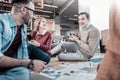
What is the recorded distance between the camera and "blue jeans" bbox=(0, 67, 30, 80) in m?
1.39

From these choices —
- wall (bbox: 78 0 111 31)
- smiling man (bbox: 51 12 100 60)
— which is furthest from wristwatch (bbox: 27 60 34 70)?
wall (bbox: 78 0 111 31)

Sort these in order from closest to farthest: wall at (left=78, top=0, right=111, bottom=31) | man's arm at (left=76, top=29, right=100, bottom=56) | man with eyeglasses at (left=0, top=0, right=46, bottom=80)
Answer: man with eyeglasses at (left=0, top=0, right=46, bottom=80)
man's arm at (left=76, top=29, right=100, bottom=56)
wall at (left=78, top=0, right=111, bottom=31)

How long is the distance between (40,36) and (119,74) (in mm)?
2982

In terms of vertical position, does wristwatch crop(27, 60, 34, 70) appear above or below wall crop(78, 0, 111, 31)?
below

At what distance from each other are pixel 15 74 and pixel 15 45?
22cm

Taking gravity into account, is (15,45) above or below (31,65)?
above

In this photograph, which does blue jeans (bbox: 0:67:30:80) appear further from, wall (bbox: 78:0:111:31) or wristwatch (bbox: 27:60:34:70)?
wall (bbox: 78:0:111:31)

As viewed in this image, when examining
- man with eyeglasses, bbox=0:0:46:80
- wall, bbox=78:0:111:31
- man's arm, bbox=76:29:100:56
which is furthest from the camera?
wall, bbox=78:0:111:31

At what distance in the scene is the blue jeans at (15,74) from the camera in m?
1.39

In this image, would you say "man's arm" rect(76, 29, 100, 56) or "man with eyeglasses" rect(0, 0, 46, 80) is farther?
"man's arm" rect(76, 29, 100, 56)

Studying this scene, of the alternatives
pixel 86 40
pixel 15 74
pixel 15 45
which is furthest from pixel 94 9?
pixel 15 74

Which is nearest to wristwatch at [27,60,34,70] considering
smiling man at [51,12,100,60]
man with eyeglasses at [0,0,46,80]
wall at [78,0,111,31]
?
man with eyeglasses at [0,0,46,80]

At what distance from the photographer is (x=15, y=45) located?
1.51 metres

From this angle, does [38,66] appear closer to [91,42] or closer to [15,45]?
[15,45]
